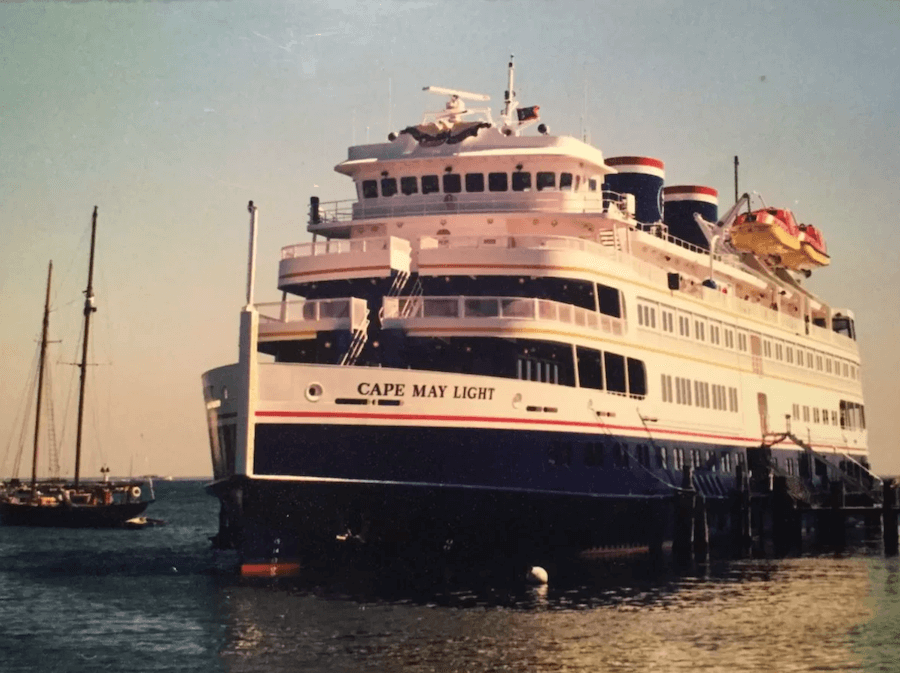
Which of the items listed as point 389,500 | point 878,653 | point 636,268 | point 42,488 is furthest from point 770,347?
point 42,488

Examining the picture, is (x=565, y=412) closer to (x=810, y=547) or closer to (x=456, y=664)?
(x=456, y=664)

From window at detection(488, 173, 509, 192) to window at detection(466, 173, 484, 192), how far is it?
0.21 metres

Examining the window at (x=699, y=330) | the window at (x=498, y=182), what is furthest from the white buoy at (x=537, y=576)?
the window at (x=699, y=330)

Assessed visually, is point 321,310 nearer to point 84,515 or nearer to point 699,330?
point 699,330

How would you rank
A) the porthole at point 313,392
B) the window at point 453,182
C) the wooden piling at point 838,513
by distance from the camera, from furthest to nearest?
the wooden piling at point 838,513, the window at point 453,182, the porthole at point 313,392

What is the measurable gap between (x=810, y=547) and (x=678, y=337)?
9949 mm

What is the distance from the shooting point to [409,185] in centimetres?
3838

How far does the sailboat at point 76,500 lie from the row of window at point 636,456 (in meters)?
38.0

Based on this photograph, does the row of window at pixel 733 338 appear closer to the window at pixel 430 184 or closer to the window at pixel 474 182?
the window at pixel 474 182

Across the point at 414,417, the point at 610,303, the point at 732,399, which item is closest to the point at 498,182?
the point at 610,303

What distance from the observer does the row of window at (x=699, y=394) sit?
39.7m

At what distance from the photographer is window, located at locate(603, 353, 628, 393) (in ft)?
122

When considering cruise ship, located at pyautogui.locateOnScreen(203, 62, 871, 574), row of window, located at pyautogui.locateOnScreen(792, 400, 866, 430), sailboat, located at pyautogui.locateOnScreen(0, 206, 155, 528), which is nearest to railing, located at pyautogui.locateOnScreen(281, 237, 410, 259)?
cruise ship, located at pyautogui.locateOnScreen(203, 62, 871, 574)

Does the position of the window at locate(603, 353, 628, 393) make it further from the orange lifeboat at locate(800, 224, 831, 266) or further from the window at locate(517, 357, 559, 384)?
the orange lifeboat at locate(800, 224, 831, 266)
